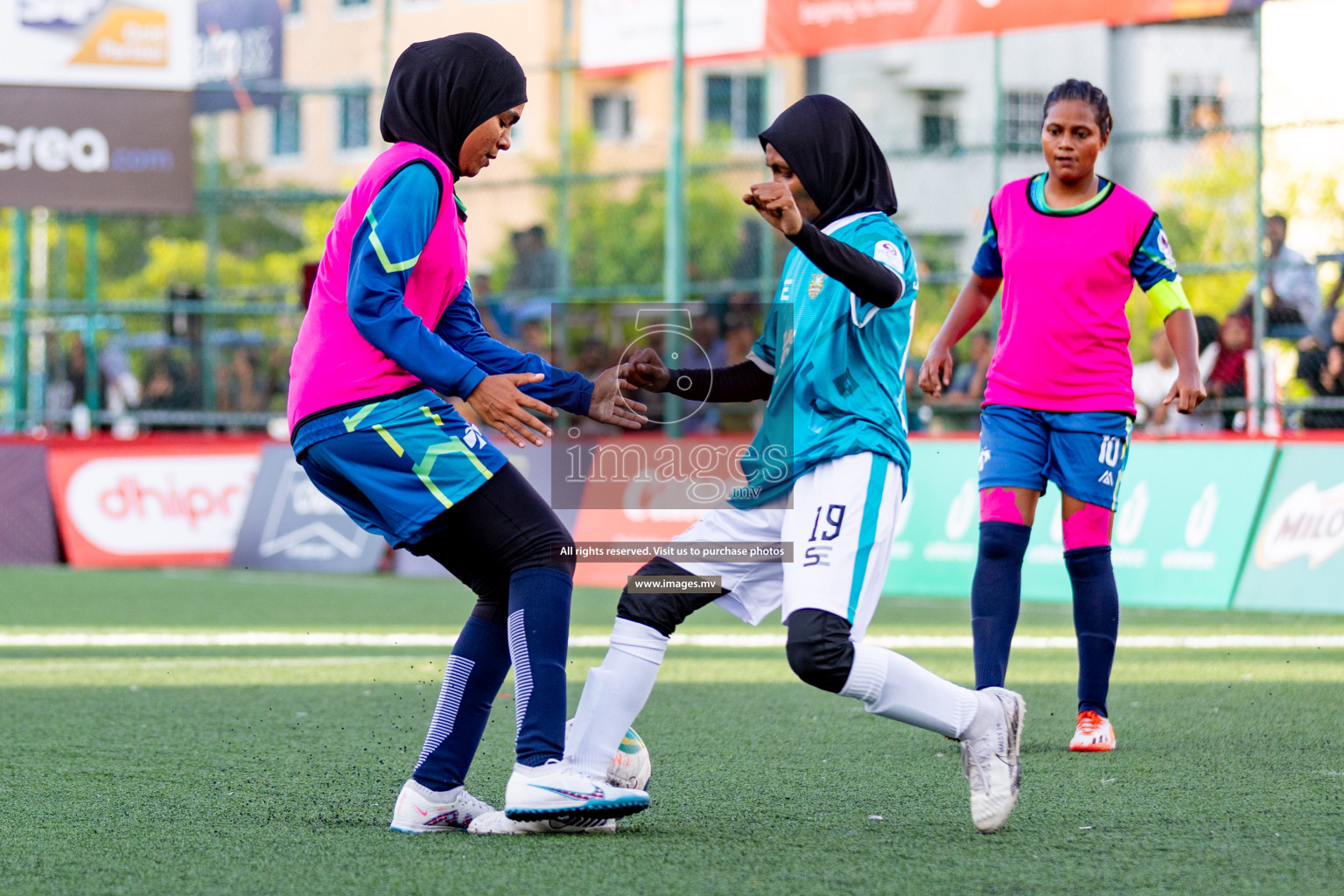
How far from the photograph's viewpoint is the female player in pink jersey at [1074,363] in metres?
5.73

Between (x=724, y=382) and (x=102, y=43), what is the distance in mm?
14199

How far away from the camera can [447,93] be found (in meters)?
4.16

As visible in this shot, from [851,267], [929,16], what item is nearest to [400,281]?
[851,267]

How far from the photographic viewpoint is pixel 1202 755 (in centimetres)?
551

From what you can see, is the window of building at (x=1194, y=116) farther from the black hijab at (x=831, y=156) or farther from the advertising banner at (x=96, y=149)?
the black hijab at (x=831, y=156)

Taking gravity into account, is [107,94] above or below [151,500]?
above

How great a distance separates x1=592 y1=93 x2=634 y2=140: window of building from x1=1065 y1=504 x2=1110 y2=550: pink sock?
33.4 m

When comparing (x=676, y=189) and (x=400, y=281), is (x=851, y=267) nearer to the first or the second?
(x=400, y=281)

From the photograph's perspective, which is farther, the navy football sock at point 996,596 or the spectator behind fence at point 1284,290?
the spectator behind fence at point 1284,290

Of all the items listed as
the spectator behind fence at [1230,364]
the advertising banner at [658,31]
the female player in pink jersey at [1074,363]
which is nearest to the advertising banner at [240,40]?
the advertising banner at [658,31]

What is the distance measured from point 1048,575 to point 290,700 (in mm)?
6126

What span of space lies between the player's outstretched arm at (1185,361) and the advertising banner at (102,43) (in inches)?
521

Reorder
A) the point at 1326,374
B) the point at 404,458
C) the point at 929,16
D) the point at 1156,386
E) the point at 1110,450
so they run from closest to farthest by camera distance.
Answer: the point at 404,458
the point at 1110,450
the point at 1326,374
the point at 1156,386
the point at 929,16

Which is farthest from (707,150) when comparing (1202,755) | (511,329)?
(1202,755)
